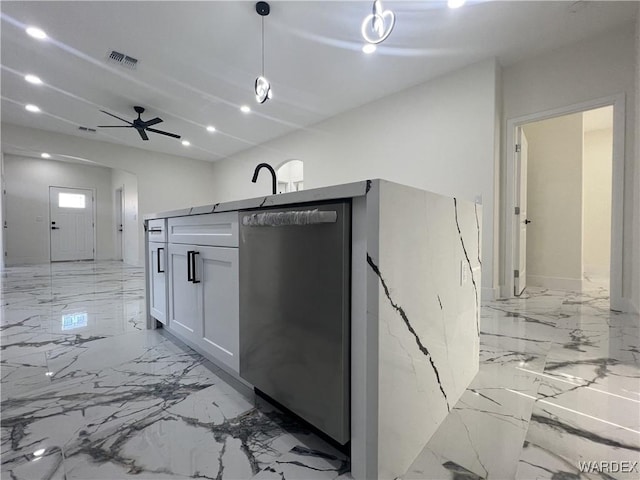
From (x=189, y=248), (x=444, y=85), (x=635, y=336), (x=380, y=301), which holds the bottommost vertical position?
(x=635, y=336)

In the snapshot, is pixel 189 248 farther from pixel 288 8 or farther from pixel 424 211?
pixel 288 8

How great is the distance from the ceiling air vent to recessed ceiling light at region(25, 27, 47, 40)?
1.78ft

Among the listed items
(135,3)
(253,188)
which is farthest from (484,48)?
(253,188)

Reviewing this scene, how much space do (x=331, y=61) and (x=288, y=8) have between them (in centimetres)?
93

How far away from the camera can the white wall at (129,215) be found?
24.1ft

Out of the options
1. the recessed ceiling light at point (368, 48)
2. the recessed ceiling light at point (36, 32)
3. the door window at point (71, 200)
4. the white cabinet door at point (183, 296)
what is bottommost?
the white cabinet door at point (183, 296)

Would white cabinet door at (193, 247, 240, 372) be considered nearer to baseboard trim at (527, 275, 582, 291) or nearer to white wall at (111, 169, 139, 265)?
baseboard trim at (527, 275, 582, 291)

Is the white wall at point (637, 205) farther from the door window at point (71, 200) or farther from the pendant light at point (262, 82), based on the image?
the door window at point (71, 200)

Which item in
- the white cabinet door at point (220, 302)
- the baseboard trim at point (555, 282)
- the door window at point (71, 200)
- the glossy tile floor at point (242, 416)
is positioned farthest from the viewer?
the door window at point (71, 200)

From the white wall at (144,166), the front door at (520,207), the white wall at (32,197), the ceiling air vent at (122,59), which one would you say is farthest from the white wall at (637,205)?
the white wall at (32,197)

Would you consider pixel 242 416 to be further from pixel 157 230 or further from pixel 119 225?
pixel 119 225

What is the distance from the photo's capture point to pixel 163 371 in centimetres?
157

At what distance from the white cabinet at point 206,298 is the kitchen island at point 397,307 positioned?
1 centimetres

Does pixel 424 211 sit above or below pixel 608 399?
above
